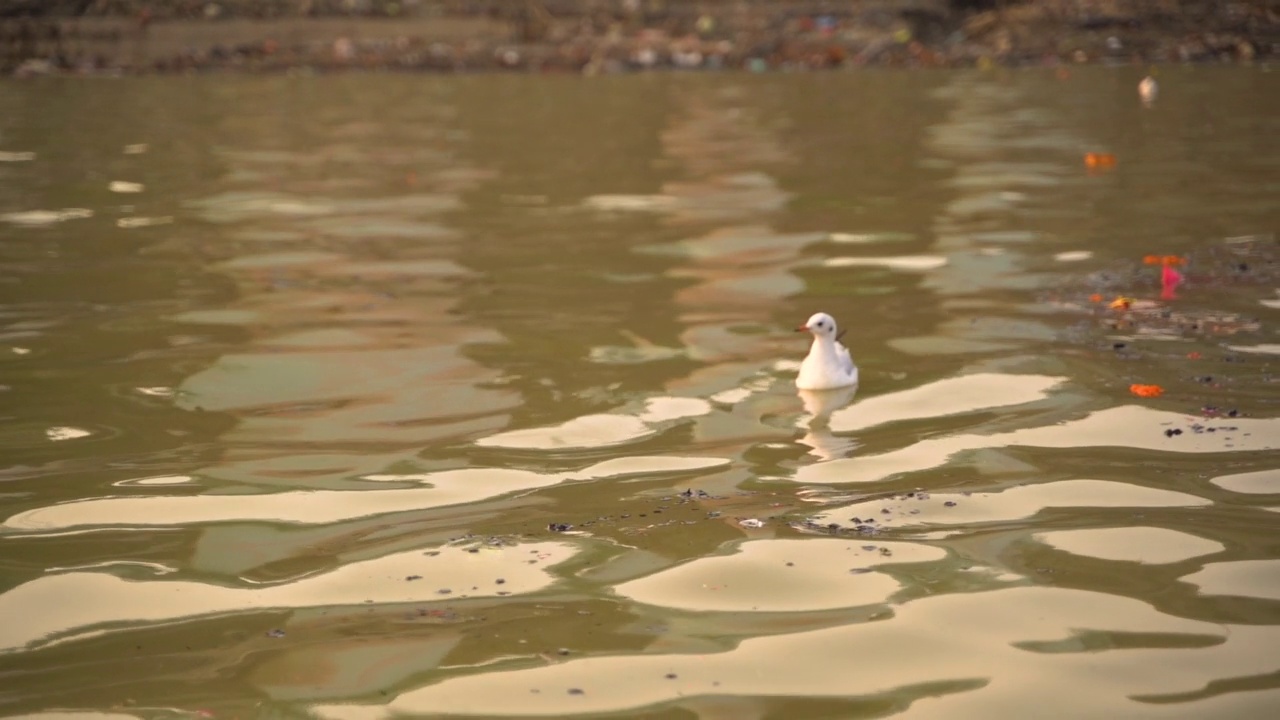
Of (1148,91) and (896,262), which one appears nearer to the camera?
(896,262)

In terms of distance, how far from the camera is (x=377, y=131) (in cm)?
1502

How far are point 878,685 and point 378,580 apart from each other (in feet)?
4.93

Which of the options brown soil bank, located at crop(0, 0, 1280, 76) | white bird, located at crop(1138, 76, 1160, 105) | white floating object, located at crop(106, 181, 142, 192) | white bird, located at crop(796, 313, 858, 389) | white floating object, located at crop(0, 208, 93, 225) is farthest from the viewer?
brown soil bank, located at crop(0, 0, 1280, 76)

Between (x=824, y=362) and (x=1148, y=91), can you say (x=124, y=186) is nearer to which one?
(x=824, y=362)

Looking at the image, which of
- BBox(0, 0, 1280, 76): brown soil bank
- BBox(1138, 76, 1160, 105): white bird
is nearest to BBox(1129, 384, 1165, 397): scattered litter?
BBox(1138, 76, 1160, 105): white bird

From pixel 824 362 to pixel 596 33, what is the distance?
15533 mm

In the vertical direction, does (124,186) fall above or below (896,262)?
above

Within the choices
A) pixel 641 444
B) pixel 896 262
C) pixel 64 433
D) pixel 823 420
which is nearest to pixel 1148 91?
pixel 896 262

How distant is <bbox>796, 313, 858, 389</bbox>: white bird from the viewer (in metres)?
6.21

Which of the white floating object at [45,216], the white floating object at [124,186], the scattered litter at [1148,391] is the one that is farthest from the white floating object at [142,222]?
the scattered litter at [1148,391]

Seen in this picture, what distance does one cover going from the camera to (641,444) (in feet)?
18.8

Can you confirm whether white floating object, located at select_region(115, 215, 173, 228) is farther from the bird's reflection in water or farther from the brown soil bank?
the brown soil bank

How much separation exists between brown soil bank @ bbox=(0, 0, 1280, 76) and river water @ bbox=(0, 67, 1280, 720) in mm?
8471

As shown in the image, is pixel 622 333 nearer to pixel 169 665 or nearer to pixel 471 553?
pixel 471 553
